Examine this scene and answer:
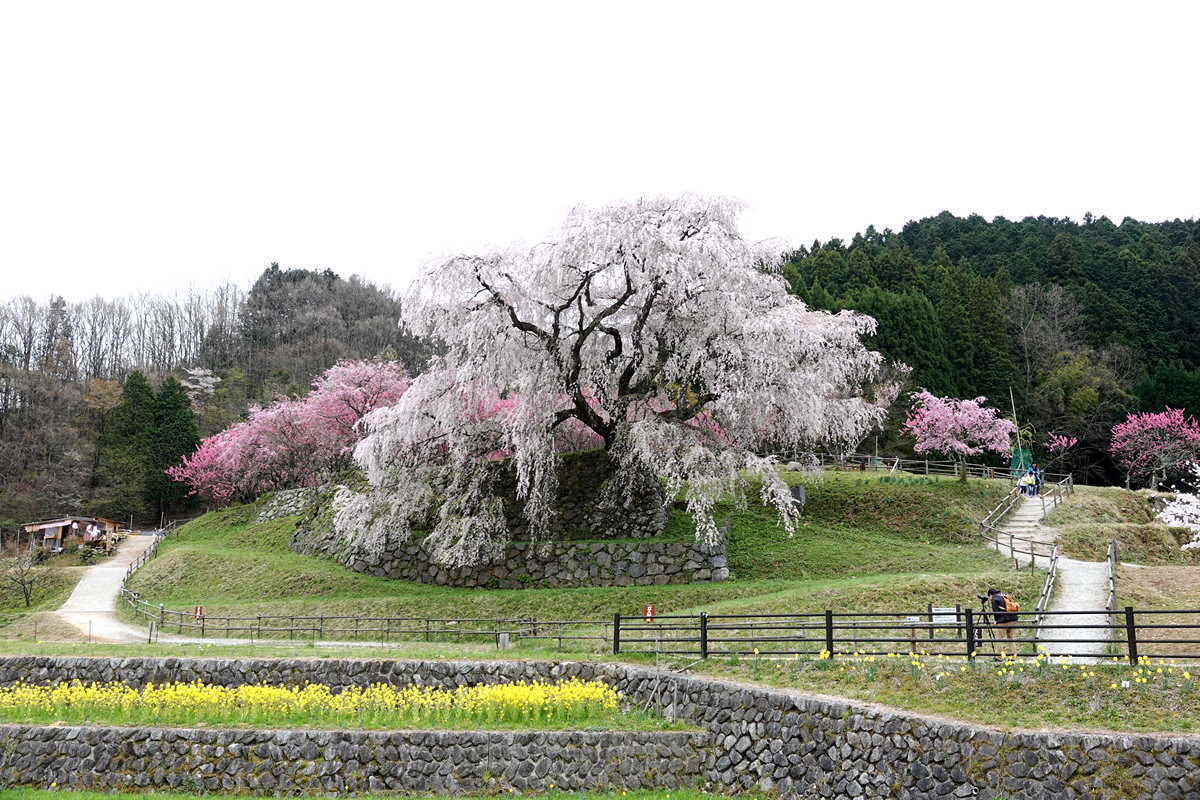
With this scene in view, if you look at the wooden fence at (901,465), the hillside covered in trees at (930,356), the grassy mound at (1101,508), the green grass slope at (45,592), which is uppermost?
the hillside covered in trees at (930,356)

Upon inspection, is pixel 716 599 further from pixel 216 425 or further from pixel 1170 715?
pixel 216 425

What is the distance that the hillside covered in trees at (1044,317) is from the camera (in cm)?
5194

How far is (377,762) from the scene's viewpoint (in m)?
14.5

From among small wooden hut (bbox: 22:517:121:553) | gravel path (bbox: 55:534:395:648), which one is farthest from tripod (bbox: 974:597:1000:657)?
small wooden hut (bbox: 22:517:121:553)

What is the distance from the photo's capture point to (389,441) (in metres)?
27.0

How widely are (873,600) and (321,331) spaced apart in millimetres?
80302

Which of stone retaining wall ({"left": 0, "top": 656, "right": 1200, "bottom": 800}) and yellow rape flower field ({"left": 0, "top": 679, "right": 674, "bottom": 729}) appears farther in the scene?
yellow rape flower field ({"left": 0, "top": 679, "right": 674, "bottom": 729})

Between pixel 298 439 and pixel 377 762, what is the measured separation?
34.2 m

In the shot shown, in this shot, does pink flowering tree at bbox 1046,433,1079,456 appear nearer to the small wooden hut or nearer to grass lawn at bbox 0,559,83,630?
grass lawn at bbox 0,559,83,630

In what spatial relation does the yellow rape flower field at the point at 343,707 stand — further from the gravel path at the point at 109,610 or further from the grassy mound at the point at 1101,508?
the grassy mound at the point at 1101,508

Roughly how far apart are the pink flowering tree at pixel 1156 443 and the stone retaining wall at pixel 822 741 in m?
38.7

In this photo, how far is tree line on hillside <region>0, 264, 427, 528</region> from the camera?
5466cm

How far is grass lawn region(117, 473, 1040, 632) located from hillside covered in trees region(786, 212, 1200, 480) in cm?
1738

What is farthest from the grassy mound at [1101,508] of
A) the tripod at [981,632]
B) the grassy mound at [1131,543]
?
the tripod at [981,632]
